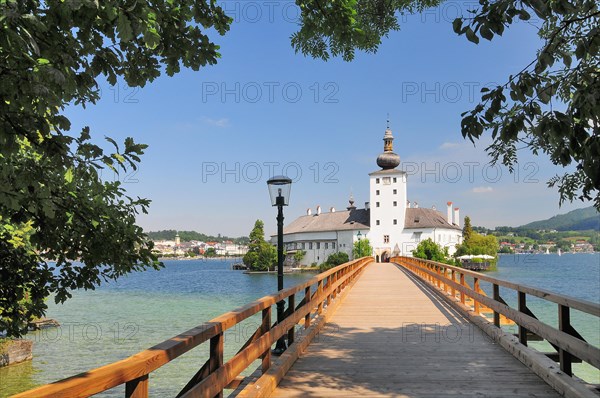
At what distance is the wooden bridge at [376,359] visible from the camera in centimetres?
331

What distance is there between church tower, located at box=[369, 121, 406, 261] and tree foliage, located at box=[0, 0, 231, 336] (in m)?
84.6

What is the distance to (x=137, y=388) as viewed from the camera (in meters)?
2.61

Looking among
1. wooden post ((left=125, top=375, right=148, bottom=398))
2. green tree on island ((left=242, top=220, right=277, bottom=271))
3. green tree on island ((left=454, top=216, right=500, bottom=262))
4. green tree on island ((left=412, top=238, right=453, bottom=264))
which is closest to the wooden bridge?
wooden post ((left=125, top=375, right=148, bottom=398))

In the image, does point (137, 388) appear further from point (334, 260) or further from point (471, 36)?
point (334, 260)

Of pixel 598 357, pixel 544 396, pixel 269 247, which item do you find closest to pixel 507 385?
pixel 544 396

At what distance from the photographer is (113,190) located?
701 centimetres

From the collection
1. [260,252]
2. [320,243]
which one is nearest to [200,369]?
[320,243]

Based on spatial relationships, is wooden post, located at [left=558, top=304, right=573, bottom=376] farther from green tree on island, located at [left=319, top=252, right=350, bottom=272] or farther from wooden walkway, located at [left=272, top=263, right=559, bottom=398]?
green tree on island, located at [left=319, top=252, right=350, bottom=272]

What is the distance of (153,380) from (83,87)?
13565mm

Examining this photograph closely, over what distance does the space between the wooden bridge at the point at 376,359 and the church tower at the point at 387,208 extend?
81738 millimetres

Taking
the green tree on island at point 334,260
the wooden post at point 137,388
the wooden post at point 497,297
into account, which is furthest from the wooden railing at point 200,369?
the green tree on island at point 334,260

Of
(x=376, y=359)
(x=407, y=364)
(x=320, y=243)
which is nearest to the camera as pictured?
(x=407, y=364)

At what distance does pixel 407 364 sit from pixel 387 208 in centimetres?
8753

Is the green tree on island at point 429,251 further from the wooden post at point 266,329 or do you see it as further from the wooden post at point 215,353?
the wooden post at point 215,353
